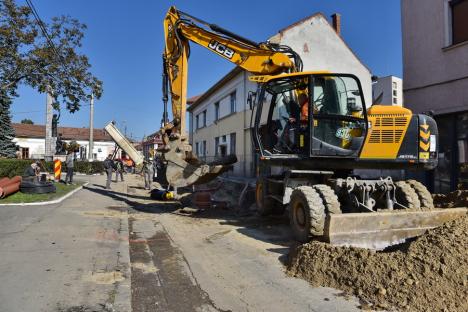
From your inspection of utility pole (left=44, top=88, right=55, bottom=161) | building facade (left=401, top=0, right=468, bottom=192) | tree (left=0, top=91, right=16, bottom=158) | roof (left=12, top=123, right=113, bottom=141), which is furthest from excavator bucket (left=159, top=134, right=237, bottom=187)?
roof (left=12, top=123, right=113, bottom=141)

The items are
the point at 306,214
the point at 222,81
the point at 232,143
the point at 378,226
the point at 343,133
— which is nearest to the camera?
the point at 378,226

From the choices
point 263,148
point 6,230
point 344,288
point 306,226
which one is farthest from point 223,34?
point 344,288

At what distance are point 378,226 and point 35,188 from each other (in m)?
11.9

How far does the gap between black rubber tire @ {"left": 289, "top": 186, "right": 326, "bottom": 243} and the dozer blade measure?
64 cm

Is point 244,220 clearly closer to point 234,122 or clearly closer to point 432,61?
point 432,61

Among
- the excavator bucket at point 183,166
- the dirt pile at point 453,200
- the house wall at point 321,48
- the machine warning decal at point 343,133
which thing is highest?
the house wall at point 321,48

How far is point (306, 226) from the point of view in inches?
273

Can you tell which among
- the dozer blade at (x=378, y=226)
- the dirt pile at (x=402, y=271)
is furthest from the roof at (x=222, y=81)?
the dirt pile at (x=402, y=271)

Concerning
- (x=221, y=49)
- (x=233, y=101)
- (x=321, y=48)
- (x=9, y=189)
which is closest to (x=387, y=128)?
(x=221, y=49)

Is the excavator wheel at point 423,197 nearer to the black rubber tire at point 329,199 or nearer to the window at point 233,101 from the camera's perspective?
the black rubber tire at point 329,199

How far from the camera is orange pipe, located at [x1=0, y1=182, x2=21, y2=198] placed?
12.3 metres

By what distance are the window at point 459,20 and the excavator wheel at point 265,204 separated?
23.8 feet

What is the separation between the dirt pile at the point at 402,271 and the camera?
14.5ft

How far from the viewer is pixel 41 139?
65562mm
